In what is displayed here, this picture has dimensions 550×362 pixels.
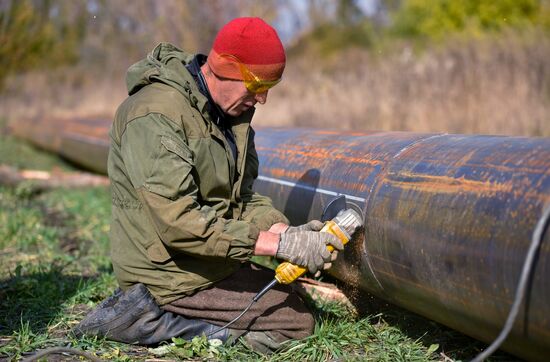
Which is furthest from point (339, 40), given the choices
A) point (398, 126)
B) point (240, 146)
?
point (240, 146)

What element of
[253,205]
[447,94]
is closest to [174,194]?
[253,205]

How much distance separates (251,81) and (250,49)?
157 millimetres

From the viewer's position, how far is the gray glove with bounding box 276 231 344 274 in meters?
3.19

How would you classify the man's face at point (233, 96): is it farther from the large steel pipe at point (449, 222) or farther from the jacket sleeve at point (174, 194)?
the large steel pipe at point (449, 222)

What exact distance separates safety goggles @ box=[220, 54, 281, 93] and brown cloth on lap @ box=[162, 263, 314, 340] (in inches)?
39.5

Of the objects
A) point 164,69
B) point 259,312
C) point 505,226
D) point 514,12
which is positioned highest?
point 514,12

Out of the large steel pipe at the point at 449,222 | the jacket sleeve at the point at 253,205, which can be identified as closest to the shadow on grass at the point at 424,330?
the large steel pipe at the point at 449,222

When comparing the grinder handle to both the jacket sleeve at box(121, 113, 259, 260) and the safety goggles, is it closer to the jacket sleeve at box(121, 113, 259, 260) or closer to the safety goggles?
the jacket sleeve at box(121, 113, 259, 260)

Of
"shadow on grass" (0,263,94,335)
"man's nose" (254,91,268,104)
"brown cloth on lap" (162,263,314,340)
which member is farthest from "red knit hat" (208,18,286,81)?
"shadow on grass" (0,263,94,335)

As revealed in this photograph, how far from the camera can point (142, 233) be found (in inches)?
134

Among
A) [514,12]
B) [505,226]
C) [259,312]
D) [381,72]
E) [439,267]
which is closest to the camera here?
[505,226]

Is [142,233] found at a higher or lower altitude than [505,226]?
lower

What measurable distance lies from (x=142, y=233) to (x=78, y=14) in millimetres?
34560

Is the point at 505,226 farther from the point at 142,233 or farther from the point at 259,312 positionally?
the point at 142,233
